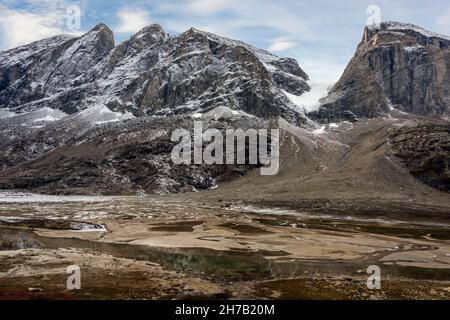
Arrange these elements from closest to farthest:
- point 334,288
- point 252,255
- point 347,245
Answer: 1. point 334,288
2. point 252,255
3. point 347,245

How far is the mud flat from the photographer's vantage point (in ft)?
163

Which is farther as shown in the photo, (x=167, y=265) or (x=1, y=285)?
(x=167, y=265)

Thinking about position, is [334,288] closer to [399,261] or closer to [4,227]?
[399,261]

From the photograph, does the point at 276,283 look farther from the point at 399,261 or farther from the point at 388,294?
the point at 399,261

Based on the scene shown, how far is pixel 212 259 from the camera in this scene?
7462 cm

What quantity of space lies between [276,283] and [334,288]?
6.59m

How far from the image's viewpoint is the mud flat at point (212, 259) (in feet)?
163

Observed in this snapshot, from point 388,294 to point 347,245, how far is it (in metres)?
49.5
